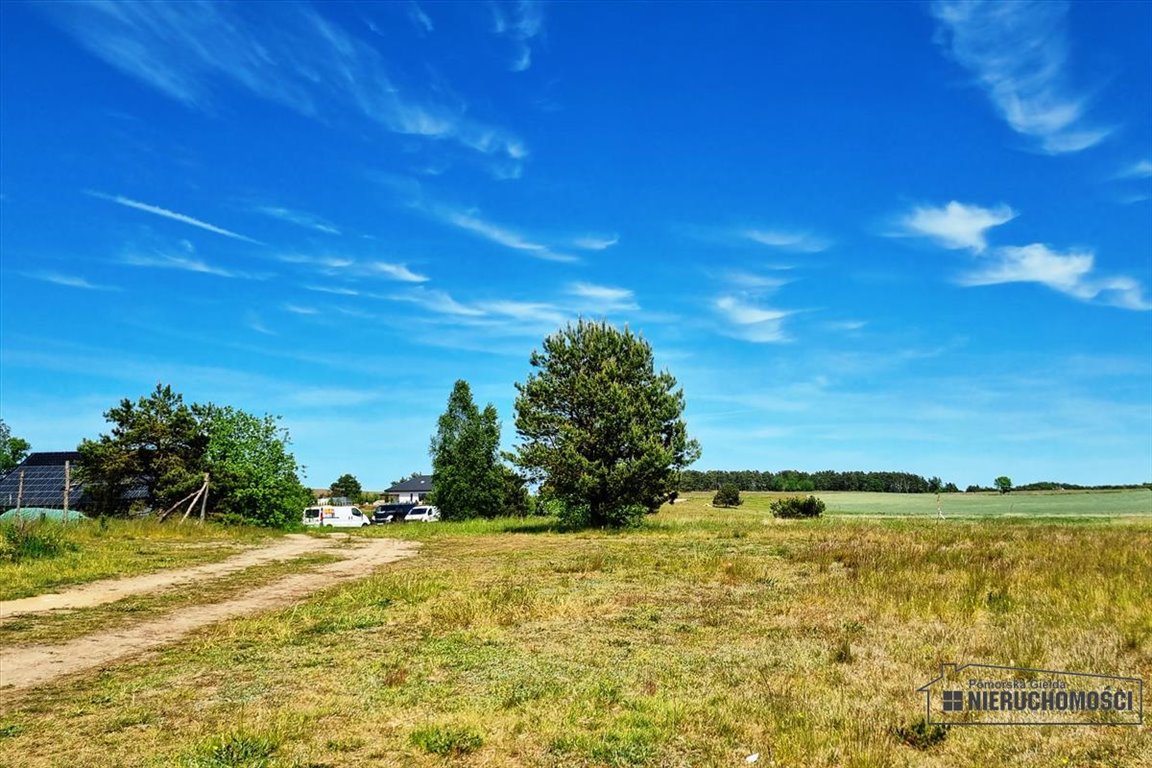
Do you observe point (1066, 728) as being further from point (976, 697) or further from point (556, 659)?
point (556, 659)

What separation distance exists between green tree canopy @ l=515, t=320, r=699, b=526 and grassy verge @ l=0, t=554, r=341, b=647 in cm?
2217

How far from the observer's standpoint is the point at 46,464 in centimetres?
6294

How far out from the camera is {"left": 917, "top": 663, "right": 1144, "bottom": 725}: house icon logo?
656cm

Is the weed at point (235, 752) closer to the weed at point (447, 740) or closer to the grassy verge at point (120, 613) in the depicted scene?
the weed at point (447, 740)

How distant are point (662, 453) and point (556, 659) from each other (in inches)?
1232

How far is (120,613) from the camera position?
14023mm

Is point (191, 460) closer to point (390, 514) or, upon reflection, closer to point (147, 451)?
point (147, 451)

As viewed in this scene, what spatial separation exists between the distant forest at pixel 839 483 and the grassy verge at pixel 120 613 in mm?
102434

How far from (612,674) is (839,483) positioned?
153475 mm

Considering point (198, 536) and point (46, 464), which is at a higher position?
point (46, 464)

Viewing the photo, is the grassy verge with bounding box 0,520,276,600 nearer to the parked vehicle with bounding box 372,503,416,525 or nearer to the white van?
the white van

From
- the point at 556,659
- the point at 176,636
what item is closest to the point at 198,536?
the point at 176,636

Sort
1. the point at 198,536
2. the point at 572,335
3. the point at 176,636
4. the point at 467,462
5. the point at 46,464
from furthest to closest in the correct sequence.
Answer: the point at 46,464, the point at 467,462, the point at 572,335, the point at 198,536, the point at 176,636

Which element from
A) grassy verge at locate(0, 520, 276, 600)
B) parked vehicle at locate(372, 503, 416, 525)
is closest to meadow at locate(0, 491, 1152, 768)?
grassy verge at locate(0, 520, 276, 600)
